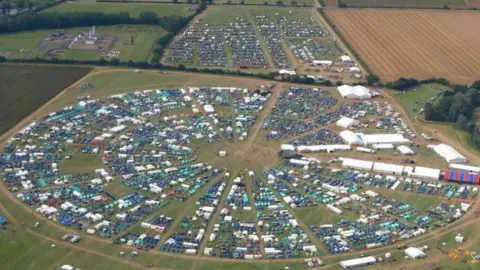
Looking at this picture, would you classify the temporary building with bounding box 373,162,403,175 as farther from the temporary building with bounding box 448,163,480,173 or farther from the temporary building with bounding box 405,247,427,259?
the temporary building with bounding box 405,247,427,259

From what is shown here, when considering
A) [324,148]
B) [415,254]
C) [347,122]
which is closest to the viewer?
[415,254]

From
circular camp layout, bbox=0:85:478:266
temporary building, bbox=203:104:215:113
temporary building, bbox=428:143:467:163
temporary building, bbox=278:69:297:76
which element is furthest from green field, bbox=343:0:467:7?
temporary building, bbox=428:143:467:163

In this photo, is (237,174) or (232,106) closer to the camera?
(237,174)

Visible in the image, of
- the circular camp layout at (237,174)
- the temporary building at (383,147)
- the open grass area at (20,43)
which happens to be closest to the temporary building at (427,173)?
the circular camp layout at (237,174)

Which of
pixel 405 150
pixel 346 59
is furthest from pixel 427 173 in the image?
pixel 346 59

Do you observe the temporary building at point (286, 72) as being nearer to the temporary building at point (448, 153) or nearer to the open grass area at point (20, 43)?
the temporary building at point (448, 153)

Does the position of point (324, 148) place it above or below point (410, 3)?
below

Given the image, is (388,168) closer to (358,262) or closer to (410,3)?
(358,262)
